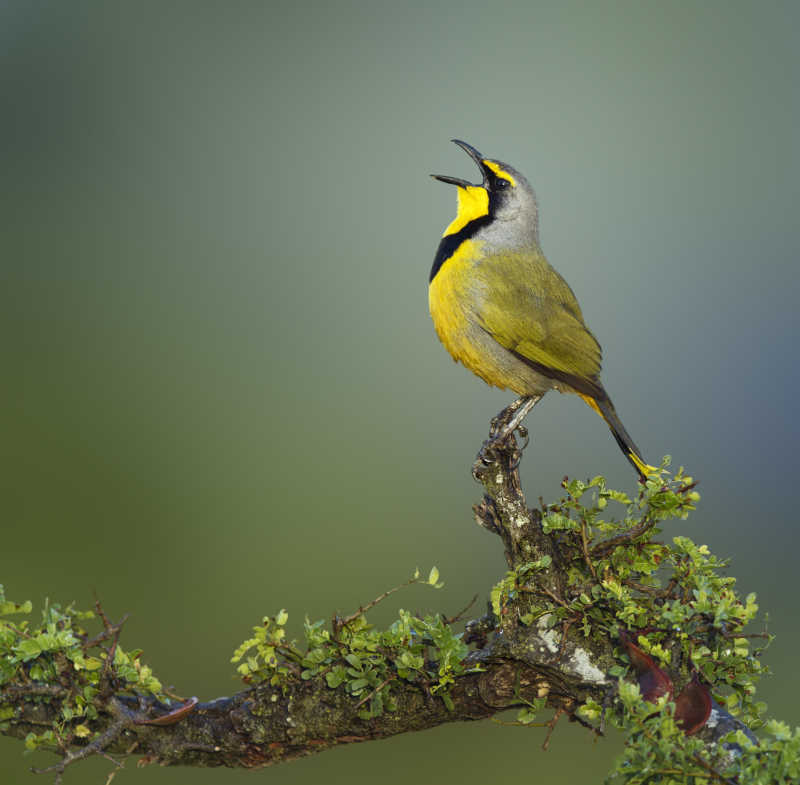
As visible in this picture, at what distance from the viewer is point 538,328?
3.74 metres

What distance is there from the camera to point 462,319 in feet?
12.3

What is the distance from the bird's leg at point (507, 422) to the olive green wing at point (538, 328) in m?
0.14

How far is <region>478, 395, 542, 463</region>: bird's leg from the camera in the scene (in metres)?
3.30

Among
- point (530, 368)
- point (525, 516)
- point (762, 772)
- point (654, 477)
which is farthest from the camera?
point (530, 368)

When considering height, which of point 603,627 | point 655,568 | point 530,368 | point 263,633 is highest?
point 530,368

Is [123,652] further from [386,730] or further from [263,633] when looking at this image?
[386,730]

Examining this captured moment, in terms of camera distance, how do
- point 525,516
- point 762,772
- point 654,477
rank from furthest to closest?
point 525,516
point 654,477
point 762,772

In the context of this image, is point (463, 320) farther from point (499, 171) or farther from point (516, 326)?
point (499, 171)

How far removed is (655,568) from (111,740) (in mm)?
1744

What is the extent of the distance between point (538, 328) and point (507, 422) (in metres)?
0.38

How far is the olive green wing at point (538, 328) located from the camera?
3.71 m

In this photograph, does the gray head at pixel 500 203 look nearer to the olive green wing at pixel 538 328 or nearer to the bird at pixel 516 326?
the bird at pixel 516 326

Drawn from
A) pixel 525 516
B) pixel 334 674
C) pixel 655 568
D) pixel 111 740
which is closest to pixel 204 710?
pixel 111 740

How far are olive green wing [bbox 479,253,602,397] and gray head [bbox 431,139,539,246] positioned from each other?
24 cm
